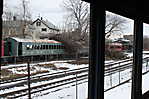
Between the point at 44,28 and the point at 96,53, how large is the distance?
0.56 metres

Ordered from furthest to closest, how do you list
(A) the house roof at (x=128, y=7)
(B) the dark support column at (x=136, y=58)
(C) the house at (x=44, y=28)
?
(B) the dark support column at (x=136, y=58) < (A) the house roof at (x=128, y=7) < (C) the house at (x=44, y=28)

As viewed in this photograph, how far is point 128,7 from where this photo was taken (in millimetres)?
2471

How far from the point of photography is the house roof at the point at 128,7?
85.5 inches

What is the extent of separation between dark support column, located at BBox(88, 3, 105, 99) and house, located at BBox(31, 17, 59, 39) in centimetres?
37

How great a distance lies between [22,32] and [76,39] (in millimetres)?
567

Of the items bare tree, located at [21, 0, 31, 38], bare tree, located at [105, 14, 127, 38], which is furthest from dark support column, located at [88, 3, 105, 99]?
bare tree, located at [21, 0, 31, 38]

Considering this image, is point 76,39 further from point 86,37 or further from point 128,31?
point 128,31

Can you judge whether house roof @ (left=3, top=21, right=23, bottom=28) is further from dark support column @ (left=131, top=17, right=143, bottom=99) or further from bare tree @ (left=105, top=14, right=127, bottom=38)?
dark support column @ (left=131, top=17, right=143, bottom=99)

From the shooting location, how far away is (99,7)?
6.32ft

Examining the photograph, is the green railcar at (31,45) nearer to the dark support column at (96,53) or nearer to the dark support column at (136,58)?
the dark support column at (96,53)

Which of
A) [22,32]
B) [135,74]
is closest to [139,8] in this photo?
[135,74]

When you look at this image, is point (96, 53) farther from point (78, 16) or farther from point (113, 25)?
point (113, 25)

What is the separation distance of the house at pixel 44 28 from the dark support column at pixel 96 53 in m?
0.37

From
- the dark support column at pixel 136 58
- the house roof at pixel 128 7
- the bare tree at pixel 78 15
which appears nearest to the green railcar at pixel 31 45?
the bare tree at pixel 78 15
